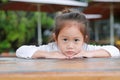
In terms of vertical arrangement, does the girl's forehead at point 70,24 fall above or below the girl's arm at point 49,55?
above

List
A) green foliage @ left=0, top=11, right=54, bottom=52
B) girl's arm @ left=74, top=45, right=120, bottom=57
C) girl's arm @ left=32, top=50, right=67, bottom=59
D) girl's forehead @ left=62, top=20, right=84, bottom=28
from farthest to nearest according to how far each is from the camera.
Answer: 1. green foliage @ left=0, top=11, right=54, bottom=52
2. girl's forehead @ left=62, top=20, right=84, bottom=28
3. girl's arm @ left=74, top=45, right=120, bottom=57
4. girl's arm @ left=32, top=50, right=67, bottom=59

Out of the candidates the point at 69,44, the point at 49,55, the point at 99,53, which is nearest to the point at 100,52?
the point at 99,53

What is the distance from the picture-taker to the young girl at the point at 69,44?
6.76ft

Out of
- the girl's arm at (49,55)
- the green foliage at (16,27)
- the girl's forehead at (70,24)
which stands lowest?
the green foliage at (16,27)

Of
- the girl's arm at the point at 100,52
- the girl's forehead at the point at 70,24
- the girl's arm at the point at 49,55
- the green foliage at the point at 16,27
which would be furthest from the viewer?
the green foliage at the point at 16,27

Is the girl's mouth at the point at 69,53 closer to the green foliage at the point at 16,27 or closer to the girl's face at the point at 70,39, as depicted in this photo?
the girl's face at the point at 70,39

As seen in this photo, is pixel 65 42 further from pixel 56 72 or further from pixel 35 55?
pixel 56 72

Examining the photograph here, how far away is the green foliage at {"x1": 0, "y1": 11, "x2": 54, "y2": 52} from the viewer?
46.2ft

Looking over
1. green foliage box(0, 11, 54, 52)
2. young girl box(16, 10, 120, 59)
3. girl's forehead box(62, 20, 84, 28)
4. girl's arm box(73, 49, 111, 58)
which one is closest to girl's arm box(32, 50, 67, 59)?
young girl box(16, 10, 120, 59)

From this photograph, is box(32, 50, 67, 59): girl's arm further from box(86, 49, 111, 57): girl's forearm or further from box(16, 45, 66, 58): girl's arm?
box(86, 49, 111, 57): girl's forearm

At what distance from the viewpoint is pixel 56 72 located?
113 centimetres

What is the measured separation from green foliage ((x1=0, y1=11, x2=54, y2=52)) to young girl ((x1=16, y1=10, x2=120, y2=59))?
1106cm

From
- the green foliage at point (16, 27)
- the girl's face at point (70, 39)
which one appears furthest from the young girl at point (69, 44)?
the green foliage at point (16, 27)

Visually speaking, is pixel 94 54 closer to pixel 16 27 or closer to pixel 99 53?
pixel 99 53
